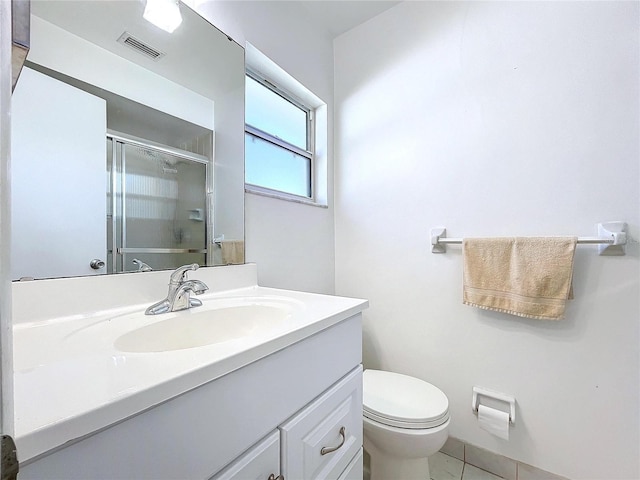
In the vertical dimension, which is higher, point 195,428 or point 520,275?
point 520,275

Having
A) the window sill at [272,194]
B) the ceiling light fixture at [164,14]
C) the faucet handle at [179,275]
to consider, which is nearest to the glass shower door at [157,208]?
the faucet handle at [179,275]

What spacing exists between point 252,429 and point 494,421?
117 cm

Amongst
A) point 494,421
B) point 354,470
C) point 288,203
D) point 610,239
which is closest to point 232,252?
point 288,203

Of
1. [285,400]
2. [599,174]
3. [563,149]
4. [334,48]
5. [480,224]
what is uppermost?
[334,48]

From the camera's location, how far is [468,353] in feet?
4.27

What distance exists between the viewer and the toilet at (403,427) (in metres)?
0.98

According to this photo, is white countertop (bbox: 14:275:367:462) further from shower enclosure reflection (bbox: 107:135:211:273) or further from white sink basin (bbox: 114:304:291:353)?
shower enclosure reflection (bbox: 107:135:211:273)

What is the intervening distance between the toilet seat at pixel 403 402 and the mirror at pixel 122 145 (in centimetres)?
78

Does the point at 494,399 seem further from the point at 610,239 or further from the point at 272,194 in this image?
the point at 272,194

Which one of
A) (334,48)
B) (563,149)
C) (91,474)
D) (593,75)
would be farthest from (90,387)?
(334,48)

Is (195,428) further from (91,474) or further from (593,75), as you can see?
(593,75)

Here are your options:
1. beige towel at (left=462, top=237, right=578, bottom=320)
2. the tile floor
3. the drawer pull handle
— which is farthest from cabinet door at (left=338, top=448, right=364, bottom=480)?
beige towel at (left=462, top=237, right=578, bottom=320)

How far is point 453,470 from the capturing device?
4.16 ft

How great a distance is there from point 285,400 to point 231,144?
0.99 m
